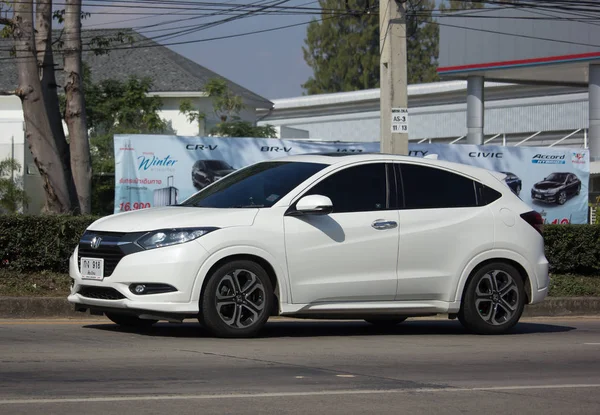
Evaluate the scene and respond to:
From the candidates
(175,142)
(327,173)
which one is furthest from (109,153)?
(327,173)

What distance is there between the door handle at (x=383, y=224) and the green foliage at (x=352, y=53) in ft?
230

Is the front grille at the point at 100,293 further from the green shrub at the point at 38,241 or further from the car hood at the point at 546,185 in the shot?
the car hood at the point at 546,185

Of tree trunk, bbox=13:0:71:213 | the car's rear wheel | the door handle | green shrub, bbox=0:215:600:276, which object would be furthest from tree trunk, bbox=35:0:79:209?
the door handle

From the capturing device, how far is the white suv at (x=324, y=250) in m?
9.24

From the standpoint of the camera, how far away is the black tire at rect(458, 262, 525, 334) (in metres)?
10.6

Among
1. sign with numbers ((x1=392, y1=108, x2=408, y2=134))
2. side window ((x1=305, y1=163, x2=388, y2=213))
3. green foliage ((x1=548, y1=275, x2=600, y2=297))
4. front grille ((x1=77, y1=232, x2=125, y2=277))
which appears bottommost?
green foliage ((x1=548, y1=275, x2=600, y2=297))

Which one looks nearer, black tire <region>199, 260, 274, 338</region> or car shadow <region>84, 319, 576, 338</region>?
black tire <region>199, 260, 274, 338</region>

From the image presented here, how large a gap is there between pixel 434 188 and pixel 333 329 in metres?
1.96

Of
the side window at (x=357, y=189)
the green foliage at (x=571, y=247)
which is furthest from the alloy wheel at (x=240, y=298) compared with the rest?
the green foliage at (x=571, y=247)

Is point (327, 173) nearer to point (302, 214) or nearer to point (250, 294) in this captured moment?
point (302, 214)

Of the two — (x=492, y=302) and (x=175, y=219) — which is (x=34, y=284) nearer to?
(x=175, y=219)

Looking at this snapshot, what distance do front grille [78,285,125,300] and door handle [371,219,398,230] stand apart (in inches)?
98.9

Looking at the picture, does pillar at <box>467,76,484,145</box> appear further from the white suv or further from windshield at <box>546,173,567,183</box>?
the white suv

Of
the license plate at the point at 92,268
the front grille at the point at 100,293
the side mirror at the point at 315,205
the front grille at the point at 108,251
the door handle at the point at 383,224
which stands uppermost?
the side mirror at the point at 315,205
